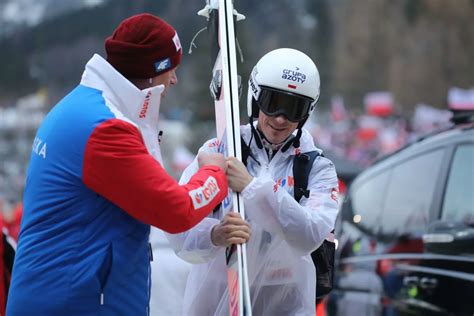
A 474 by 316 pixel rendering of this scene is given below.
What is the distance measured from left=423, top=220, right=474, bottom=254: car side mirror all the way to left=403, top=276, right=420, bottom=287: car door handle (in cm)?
23

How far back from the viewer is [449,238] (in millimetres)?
5758

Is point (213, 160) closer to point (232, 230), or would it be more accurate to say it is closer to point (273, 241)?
point (232, 230)

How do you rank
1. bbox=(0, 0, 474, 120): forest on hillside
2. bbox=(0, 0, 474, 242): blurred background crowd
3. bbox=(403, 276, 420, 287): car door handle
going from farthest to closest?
bbox=(0, 0, 474, 120): forest on hillside, bbox=(0, 0, 474, 242): blurred background crowd, bbox=(403, 276, 420, 287): car door handle

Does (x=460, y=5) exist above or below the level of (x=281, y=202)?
above

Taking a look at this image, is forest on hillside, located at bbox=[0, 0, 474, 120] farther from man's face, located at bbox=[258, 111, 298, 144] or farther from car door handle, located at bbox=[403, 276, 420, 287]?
man's face, located at bbox=[258, 111, 298, 144]

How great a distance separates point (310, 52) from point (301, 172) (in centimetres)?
7028

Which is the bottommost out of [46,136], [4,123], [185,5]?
[4,123]

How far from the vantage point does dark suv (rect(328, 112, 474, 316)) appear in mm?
5797

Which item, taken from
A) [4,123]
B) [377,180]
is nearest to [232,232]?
[377,180]

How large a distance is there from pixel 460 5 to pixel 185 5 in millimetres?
39146

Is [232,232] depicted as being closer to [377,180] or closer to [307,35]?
[377,180]

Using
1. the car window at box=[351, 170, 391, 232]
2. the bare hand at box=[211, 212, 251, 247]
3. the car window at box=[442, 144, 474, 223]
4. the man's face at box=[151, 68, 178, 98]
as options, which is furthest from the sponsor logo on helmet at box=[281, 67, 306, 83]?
the car window at box=[351, 170, 391, 232]

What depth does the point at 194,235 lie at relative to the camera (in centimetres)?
412

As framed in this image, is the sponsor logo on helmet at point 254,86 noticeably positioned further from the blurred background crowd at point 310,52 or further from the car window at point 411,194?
the car window at point 411,194
